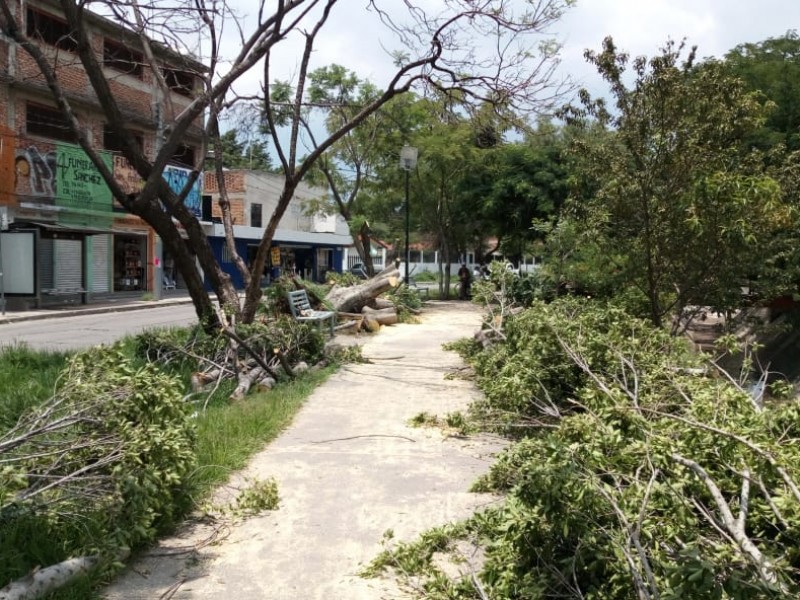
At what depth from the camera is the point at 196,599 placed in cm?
329

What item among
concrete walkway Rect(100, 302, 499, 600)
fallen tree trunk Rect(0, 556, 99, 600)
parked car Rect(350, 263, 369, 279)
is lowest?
concrete walkway Rect(100, 302, 499, 600)

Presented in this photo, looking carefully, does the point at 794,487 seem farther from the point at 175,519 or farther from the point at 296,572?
the point at 175,519

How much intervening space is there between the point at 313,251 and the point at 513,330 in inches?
1434

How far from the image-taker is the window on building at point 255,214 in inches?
1506

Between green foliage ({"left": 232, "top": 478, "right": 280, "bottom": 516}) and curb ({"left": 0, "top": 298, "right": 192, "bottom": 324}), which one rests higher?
curb ({"left": 0, "top": 298, "right": 192, "bottom": 324})

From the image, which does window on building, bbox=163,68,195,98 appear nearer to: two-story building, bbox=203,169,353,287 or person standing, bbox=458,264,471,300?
two-story building, bbox=203,169,353,287

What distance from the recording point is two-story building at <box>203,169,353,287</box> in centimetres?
3391

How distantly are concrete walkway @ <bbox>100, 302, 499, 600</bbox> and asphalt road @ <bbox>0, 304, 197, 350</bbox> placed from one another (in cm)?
701

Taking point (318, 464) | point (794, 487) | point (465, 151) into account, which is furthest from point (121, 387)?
point (465, 151)

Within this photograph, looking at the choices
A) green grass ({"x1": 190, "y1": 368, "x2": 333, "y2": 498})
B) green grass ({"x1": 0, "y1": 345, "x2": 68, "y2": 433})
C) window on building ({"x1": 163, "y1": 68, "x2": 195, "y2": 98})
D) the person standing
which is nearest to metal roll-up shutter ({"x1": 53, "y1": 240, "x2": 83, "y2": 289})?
window on building ({"x1": 163, "y1": 68, "x2": 195, "y2": 98})

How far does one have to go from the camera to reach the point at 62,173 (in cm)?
2378

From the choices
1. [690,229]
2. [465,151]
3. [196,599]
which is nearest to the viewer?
[196,599]

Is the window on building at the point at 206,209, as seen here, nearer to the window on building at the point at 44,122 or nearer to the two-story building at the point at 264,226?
the two-story building at the point at 264,226

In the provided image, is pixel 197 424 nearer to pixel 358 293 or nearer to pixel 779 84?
→ pixel 358 293
